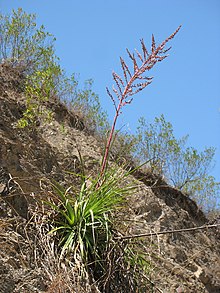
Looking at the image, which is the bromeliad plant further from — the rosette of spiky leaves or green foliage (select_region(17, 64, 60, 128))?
green foliage (select_region(17, 64, 60, 128))

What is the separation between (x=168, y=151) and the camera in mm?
8383

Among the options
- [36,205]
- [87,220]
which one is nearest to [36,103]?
[36,205]

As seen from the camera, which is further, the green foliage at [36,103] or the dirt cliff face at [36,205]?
the green foliage at [36,103]

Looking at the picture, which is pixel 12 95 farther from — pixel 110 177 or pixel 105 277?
pixel 105 277

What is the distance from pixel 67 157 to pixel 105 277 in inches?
73.0

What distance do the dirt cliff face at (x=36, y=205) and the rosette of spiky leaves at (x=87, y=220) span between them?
0.63 ft

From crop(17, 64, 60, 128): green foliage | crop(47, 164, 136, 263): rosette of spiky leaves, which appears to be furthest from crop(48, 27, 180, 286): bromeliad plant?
crop(17, 64, 60, 128): green foliage

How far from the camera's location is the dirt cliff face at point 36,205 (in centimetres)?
331

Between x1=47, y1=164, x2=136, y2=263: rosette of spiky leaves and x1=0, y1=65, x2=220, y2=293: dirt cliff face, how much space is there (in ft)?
0.63

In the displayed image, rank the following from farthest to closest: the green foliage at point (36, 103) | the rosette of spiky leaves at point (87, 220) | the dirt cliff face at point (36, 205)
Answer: the green foliage at point (36, 103), the rosette of spiky leaves at point (87, 220), the dirt cliff face at point (36, 205)

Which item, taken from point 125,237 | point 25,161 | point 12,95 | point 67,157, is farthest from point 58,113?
point 125,237

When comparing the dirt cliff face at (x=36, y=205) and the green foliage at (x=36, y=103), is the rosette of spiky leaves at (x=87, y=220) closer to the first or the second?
the dirt cliff face at (x=36, y=205)

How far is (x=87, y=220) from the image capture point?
3562 mm

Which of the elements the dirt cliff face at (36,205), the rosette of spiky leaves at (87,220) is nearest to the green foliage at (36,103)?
the dirt cliff face at (36,205)
